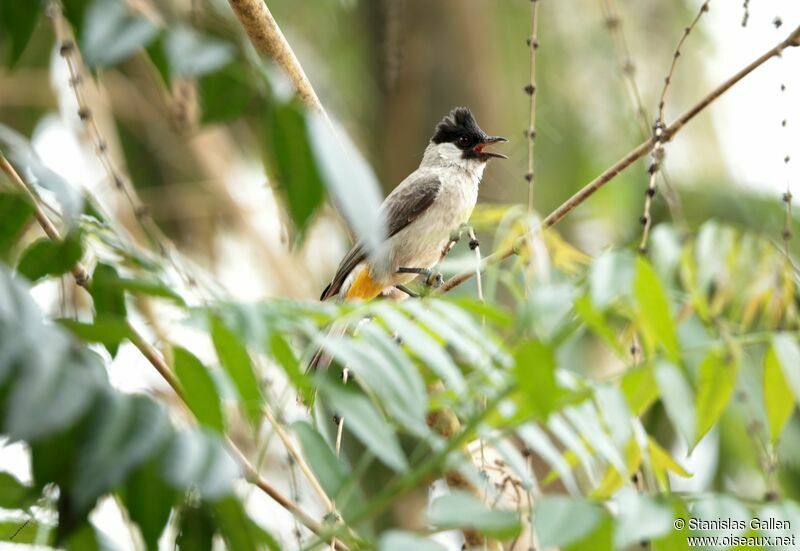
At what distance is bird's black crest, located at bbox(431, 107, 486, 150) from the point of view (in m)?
4.10

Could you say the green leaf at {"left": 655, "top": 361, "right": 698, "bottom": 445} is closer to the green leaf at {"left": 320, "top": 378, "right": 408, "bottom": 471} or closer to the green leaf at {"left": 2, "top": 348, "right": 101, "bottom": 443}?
the green leaf at {"left": 320, "top": 378, "right": 408, "bottom": 471}

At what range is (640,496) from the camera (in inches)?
47.4

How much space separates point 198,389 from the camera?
109 centimetres

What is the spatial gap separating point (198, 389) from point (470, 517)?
12.6 inches

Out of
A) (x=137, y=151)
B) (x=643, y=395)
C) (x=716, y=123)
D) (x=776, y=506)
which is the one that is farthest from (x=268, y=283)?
(x=776, y=506)

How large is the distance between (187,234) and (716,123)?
2.99 m

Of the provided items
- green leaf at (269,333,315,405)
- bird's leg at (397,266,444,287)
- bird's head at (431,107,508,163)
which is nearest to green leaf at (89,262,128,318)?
green leaf at (269,333,315,405)

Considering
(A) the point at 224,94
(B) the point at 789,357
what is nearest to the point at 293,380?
(A) the point at 224,94

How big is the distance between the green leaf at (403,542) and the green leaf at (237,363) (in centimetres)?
18

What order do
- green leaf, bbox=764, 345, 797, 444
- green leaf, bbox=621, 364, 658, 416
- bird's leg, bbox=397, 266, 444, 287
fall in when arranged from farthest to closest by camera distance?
bird's leg, bbox=397, 266, 444, 287
green leaf, bbox=764, 345, 797, 444
green leaf, bbox=621, 364, 658, 416

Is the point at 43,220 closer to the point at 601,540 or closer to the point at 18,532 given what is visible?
the point at 18,532

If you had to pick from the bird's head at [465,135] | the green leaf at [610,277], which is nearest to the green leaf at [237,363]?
the green leaf at [610,277]

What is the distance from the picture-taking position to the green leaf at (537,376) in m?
1.04

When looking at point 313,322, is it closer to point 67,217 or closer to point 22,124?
point 67,217
